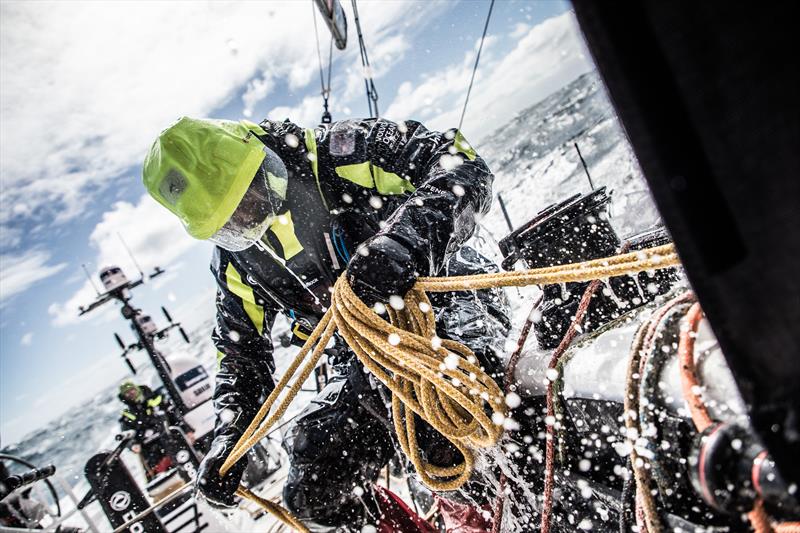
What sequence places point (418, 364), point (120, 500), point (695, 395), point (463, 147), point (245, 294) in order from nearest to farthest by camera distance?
point (695, 395) → point (418, 364) → point (463, 147) → point (245, 294) → point (120, 500)

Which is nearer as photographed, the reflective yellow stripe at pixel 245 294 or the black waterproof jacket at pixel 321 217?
the black waterproof jacket at pixel 321 217

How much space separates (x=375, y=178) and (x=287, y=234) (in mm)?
Result: 706

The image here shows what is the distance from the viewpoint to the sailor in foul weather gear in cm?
225

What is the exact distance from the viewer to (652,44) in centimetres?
53

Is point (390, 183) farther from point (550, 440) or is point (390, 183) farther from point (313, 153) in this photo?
point (550, 440)

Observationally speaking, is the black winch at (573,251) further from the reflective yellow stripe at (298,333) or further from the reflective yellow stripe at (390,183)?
the reflective yellow stripe at (298,333)

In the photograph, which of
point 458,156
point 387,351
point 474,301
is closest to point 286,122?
point 458,156

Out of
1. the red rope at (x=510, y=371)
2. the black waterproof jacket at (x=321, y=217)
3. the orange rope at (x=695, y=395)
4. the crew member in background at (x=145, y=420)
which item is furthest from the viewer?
the crew member in background at (x=145, y=420)

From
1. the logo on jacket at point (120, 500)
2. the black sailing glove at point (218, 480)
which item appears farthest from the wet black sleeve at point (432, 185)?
the logo on jacket at point (120, 500)

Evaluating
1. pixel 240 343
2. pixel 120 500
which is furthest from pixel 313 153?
pixel 120 500

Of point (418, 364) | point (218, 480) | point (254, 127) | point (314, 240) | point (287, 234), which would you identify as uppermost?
point (254, 127)

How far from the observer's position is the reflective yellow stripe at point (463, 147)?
86.3 inches

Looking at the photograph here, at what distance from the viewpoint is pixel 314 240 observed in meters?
2.74

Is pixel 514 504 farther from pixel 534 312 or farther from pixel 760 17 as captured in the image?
pixel 760 17
